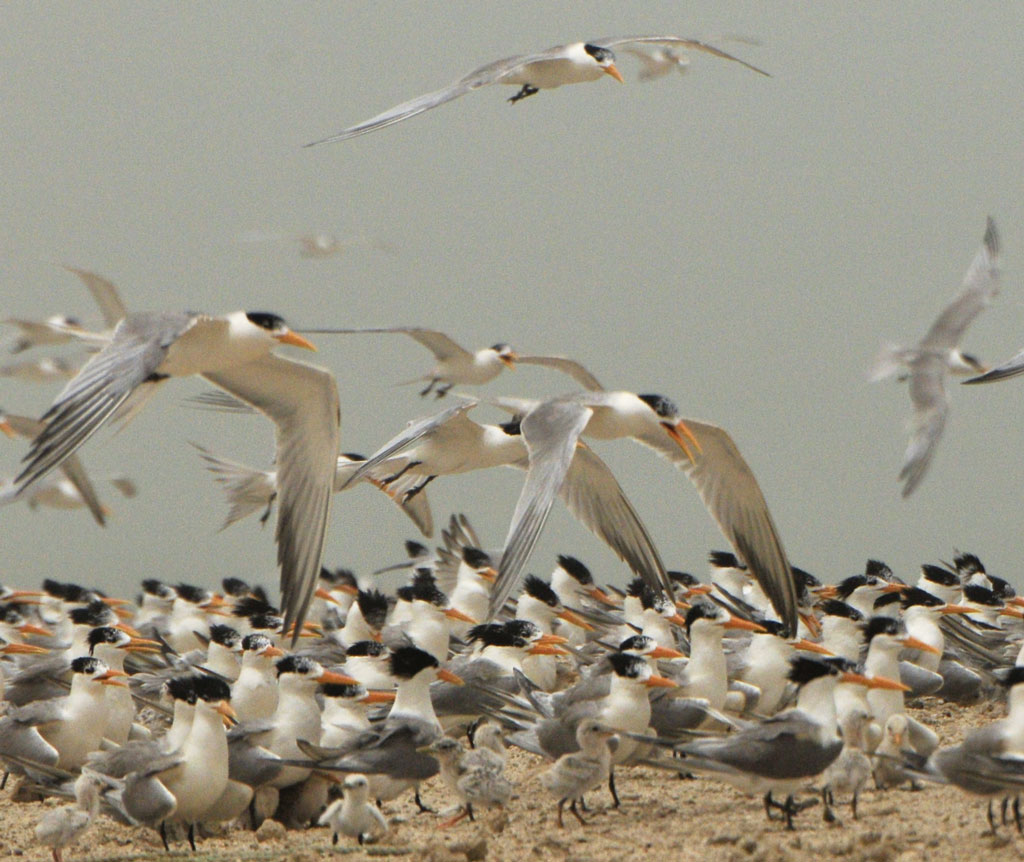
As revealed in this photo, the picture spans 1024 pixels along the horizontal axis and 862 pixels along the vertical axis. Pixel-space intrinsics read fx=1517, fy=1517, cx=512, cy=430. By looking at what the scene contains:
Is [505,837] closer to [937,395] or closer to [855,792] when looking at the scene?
[855,792]

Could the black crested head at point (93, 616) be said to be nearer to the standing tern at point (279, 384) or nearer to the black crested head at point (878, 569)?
the standing tern at point (279, 384)

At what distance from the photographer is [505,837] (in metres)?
5.72

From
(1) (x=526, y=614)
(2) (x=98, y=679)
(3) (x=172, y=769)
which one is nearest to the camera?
(3) (x=172, y=769)

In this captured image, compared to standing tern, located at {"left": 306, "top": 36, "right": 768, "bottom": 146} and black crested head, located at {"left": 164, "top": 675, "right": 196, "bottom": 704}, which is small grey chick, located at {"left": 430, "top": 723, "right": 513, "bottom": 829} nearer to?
black crested head, located at {"left": 164, "top": 675, "right": 196, "bottom": 704}

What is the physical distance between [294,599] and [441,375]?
4.94 metres

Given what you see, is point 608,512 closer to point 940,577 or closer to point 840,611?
point 840,611

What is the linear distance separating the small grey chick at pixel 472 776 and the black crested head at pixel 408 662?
0.40m

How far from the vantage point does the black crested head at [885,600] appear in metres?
9.55

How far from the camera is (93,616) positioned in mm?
8281

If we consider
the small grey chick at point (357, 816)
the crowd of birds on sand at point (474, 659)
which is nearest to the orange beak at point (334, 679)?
the crowd of birds on sand at point (474, 659)

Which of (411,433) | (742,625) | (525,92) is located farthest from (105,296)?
(742,625)

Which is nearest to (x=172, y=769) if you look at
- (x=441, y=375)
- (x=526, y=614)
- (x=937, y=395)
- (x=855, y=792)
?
(x=855, y=792)

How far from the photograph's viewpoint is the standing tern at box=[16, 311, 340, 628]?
213 inches

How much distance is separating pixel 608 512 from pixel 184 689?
2.96 meters
